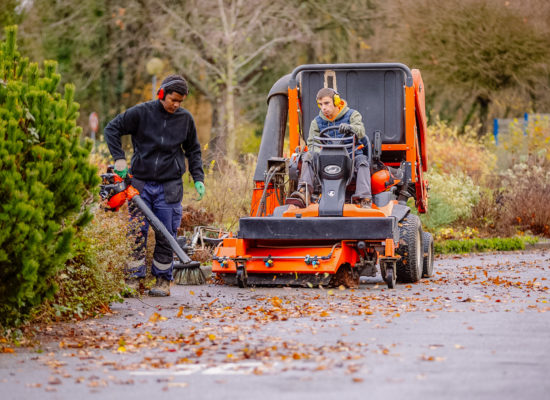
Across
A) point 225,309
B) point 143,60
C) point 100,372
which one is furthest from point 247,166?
point 143,60

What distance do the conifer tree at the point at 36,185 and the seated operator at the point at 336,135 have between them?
14.2 ft

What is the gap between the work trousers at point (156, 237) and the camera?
1089 centimetres

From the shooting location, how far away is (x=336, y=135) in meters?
12.5

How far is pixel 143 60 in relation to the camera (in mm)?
37750

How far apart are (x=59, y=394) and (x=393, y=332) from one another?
296 centimetres

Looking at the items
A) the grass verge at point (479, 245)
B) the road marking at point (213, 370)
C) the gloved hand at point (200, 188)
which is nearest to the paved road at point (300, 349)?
the road marking at point (213, 370)

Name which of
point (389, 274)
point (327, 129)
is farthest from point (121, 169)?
point (389, 274)

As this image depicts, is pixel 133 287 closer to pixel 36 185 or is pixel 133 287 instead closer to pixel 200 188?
pixel 200 188

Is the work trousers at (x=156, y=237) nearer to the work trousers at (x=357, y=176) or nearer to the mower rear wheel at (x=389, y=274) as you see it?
the work trousers at (x=357, y=176)

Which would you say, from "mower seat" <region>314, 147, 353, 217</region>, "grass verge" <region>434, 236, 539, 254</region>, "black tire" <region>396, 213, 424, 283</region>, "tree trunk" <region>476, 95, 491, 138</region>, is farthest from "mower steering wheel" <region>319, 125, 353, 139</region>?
"tree trunk" <region>476, 95, 491, 138</region>

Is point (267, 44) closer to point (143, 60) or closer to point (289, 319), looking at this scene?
point (143, 60)

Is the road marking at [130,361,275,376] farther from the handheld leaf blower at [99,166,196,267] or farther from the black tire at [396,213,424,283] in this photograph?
the black tire at [396,213,424,283]

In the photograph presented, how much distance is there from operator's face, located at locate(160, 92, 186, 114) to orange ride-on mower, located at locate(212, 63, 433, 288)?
150 centimetres

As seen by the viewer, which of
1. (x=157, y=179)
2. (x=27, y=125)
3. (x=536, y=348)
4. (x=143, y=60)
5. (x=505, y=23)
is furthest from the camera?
(x=143, y=60)
